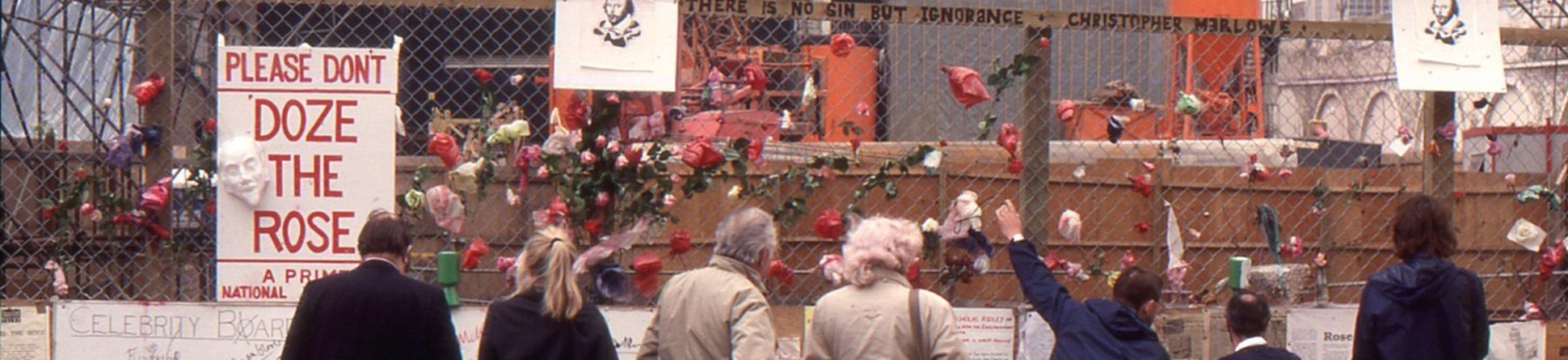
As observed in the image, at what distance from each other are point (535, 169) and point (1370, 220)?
4733mm

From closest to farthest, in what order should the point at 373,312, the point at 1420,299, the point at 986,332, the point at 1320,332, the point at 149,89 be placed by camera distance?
1. the point at 373,312
2. the point at 1420,299
3. the point at 149,89
4. the point at 986,332
5. the point at 1320,332

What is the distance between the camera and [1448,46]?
6.55 meters

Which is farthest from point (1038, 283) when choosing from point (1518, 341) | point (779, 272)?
point (1518, 341)

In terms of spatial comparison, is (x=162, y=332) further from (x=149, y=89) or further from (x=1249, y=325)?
(x=1249, y=325)

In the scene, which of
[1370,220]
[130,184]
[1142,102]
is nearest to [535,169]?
[130,184]

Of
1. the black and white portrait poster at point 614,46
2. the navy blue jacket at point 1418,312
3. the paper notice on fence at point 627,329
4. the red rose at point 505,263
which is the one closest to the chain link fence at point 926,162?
the black and white portrait poster at point 614,46

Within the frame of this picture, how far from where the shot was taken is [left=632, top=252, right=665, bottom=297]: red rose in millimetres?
5820

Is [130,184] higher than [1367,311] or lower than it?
higher

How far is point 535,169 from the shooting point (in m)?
5.93

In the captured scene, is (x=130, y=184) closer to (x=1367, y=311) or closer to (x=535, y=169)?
(x=535, y=169)

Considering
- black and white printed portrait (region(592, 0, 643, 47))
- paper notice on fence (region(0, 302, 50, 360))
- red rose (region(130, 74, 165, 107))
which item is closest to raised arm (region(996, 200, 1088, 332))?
black and white printed portrait (region(592, 0, 643, 47))

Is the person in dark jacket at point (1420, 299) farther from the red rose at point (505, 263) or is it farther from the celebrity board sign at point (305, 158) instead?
the celebrity board sign at point (305, 158)

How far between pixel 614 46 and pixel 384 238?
3.83ft

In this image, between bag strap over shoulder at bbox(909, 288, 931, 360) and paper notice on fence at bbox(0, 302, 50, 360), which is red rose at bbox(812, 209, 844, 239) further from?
paper notice on fence at bbox(0, 302, 50, 360)
